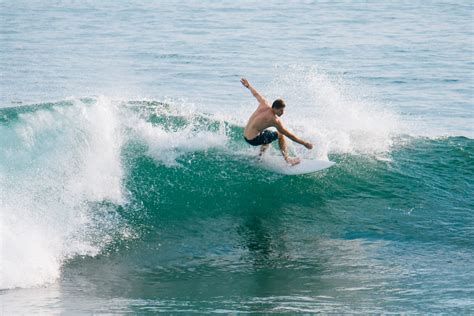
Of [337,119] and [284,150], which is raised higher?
[284,150]

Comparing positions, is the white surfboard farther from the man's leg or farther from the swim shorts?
the swim shorts

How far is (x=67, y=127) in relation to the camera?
13141 mm

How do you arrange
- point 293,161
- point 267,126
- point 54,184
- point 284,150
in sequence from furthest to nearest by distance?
point 293,161
point 284,150
point 267,126
point 54,184

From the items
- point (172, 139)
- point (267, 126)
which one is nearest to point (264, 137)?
point (267, 126)

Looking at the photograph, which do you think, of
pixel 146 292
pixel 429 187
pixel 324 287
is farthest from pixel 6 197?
pixel 429 187

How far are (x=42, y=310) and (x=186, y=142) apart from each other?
5764 millimetres

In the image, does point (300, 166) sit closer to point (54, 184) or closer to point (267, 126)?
point (267, 126)

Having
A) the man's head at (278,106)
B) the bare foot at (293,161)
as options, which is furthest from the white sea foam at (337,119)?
the man's head at (278,106)

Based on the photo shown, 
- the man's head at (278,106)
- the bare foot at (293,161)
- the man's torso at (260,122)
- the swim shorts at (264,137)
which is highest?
the man's head at (278,106)

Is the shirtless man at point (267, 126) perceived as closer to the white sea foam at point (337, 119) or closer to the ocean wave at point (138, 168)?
the ocean wave at point (138, 168)

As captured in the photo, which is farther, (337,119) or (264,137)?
(337,119)

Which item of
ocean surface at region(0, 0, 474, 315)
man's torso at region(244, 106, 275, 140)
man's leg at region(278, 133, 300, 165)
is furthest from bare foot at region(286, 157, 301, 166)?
man's torso at region(244, 106, 275, 140)

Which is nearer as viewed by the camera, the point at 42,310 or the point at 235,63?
the point at 42,310

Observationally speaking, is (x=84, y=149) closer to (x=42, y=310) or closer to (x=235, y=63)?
(x=42, y=310)
